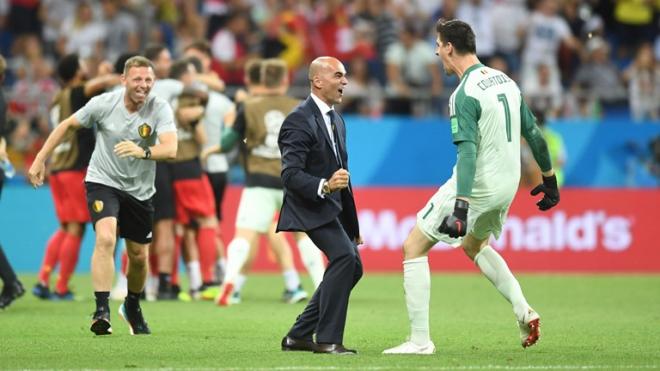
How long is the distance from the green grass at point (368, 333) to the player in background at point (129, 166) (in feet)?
1.99

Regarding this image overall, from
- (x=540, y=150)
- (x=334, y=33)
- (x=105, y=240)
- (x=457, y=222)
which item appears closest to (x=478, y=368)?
(x=457, y=222)

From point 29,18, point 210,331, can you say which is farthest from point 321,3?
point 210,331

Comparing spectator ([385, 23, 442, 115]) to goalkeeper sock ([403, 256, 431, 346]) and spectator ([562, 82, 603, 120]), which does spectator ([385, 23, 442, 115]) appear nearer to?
spectator ([562, 82, 603, 120])

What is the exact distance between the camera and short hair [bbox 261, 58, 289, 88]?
15.1 meters

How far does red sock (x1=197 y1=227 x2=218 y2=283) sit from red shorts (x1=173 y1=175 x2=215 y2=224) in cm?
23

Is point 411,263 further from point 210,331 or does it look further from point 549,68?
point 549,68

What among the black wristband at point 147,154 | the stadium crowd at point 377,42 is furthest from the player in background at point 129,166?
the stadium crowd at point 377,42

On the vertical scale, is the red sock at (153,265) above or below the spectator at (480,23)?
below

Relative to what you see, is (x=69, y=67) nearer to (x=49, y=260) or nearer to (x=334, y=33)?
(x=49, y=260)

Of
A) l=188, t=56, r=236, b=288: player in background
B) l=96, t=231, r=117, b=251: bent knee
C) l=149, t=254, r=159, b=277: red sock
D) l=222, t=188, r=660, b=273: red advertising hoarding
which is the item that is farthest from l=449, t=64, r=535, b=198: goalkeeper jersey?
l=222, t=188, r=660, b=273: red advertising hoarding

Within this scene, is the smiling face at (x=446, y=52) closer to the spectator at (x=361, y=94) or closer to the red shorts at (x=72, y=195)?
the red shorts at (x=72, y=195)

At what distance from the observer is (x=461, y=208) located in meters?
9.50

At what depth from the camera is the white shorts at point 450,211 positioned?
988cm

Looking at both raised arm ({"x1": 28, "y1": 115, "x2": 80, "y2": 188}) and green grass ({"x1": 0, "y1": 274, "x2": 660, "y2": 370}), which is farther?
raised arm ({"x1": 28, "y1": 115, "x2": 80, "y2": 188})
